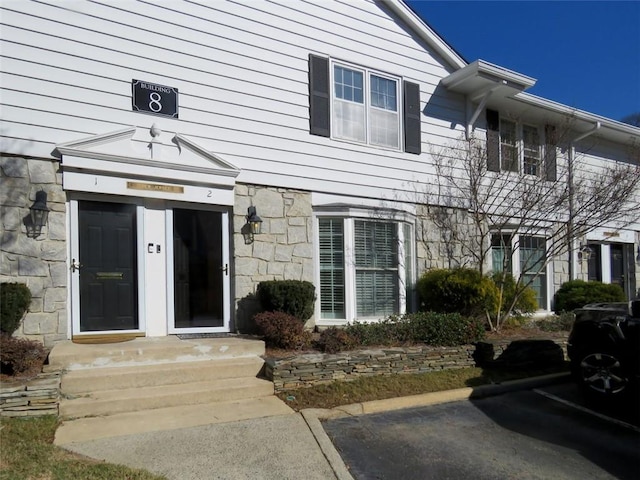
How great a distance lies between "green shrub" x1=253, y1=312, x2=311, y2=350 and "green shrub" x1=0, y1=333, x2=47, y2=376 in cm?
282

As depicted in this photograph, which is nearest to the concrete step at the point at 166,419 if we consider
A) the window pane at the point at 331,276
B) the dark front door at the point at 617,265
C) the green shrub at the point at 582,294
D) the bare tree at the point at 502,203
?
the window pane at the point at 331,276

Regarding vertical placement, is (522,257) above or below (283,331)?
above

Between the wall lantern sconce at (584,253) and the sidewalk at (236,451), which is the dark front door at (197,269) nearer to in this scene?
the sidewalk at (236,451)

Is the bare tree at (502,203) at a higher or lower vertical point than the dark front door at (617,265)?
higher

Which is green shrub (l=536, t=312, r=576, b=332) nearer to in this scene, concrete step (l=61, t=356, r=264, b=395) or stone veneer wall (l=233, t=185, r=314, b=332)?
stone veneer wall (l=233, t=185, r=314, b=332)

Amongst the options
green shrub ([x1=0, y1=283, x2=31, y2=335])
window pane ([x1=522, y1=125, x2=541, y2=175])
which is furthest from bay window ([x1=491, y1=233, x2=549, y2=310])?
green shrub ([x1=0, y1=283, x2=31, y2=335])

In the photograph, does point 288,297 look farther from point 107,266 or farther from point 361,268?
point 107,266

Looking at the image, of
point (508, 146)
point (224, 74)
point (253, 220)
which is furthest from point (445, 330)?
point (224, 74)

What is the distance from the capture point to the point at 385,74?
9250 millimetres

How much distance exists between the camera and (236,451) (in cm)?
410

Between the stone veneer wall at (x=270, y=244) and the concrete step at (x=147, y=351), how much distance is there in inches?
39.8

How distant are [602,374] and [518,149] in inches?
240

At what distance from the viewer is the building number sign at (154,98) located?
22.4 ft

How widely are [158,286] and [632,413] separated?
6.40m
